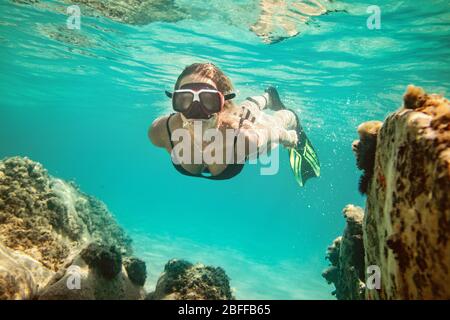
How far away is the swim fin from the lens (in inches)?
375

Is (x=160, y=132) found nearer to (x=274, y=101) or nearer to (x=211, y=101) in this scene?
(x=211, y=101)

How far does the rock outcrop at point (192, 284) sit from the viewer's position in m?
4.23

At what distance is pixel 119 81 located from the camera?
28.5m

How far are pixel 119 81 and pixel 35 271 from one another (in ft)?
85.5

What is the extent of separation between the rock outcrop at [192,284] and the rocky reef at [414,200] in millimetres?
2019

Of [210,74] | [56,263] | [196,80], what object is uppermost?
[210,74]

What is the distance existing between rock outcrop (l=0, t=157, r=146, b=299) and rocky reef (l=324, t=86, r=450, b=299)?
3356mm

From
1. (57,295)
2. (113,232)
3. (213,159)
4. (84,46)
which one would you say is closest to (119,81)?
(84,46)

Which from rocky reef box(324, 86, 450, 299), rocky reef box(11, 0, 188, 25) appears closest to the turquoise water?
rocky reef box(11, 0, 188, 25)

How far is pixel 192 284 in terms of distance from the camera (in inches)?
171

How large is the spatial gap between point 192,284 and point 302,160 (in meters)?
6.39

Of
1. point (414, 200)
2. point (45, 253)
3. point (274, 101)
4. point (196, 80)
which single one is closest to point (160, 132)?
point (196, 80)
